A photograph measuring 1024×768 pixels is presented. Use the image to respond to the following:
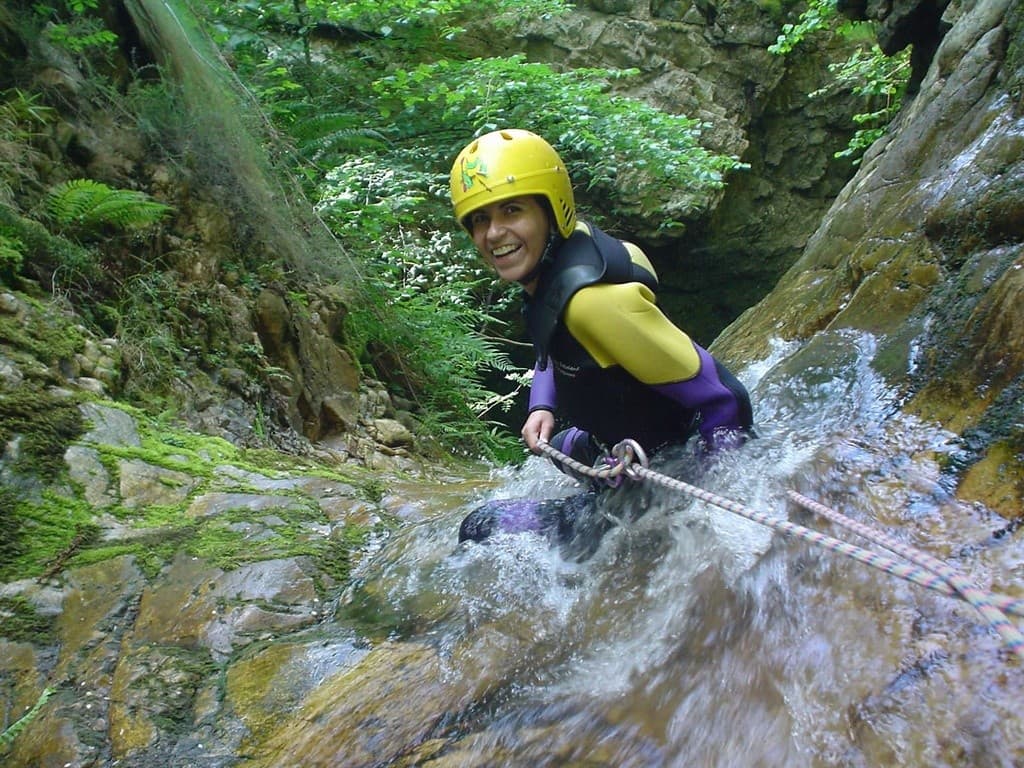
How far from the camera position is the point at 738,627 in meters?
1.83

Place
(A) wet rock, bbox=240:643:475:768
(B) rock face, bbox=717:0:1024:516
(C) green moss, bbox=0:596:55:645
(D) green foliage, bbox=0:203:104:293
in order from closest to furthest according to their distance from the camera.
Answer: (A) wet rock, bbox=240:643:475:768 → (C) green moss, bbox=0:596:55:645 → (B) rock face, bbox=717:0:1024:516 → (D) green foliage, bbox=0:203:104:293

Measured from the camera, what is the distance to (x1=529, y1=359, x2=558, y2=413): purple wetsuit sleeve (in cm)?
303

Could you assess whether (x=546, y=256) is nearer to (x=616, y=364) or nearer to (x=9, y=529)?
(x=616, y=364)

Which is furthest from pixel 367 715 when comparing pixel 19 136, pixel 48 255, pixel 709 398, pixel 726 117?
pixel 726 117

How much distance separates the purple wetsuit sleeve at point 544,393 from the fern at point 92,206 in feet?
7.81

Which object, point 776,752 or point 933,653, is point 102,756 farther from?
point 933,653

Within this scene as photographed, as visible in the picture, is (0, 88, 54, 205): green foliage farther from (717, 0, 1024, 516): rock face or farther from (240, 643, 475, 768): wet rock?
(717, 0, 1024, 516): rock face

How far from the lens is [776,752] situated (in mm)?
1438

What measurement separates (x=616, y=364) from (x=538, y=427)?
2.31 ft

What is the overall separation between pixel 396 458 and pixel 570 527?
7.93 ft

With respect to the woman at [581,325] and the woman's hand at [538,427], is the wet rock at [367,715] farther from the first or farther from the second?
the woman's hand at [538,427]

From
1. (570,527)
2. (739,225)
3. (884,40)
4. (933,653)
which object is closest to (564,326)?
(570,527)

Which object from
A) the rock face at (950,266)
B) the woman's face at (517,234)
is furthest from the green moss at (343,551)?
the rock face at (950,266)

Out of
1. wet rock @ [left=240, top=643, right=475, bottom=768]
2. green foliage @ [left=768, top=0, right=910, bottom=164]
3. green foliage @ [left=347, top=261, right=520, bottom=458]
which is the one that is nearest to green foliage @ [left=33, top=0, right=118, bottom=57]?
green foliage @ [left=347, top=261, right=520, bottom=458]
